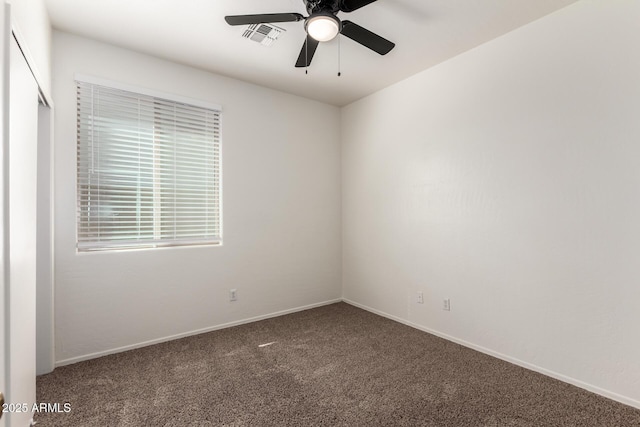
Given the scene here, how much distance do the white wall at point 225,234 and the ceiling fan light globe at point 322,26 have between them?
1786mm

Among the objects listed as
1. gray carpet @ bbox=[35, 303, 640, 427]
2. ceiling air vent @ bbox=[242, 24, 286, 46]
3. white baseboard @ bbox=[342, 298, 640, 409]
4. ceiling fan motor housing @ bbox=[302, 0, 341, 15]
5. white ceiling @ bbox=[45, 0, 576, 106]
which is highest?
white ceiling @ bbox=[45, 0, 576, 106]

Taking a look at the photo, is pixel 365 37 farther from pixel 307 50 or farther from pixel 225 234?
pixel 225 234

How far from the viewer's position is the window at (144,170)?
2670 mm

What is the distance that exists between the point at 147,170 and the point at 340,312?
8.68ft

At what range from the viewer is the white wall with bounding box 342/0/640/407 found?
6.75ft

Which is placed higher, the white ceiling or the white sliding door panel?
the white ceiling

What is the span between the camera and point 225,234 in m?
3.37

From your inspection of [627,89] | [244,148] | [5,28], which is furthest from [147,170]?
[627,89]

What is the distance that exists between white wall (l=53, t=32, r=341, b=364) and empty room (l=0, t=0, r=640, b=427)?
0.07ft

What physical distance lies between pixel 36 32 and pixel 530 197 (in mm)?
3574

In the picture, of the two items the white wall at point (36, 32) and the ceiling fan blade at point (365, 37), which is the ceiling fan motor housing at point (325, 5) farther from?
the white wall at point (36, 32)

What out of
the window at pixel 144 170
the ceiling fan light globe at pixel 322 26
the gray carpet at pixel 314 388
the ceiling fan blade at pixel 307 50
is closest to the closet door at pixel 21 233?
the gray carpet at pixel 314 388

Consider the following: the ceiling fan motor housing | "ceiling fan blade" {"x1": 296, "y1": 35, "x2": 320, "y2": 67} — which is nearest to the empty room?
the ceiling fan motor housing

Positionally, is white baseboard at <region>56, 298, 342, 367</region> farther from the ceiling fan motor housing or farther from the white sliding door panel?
the ceiling fan motor housing
